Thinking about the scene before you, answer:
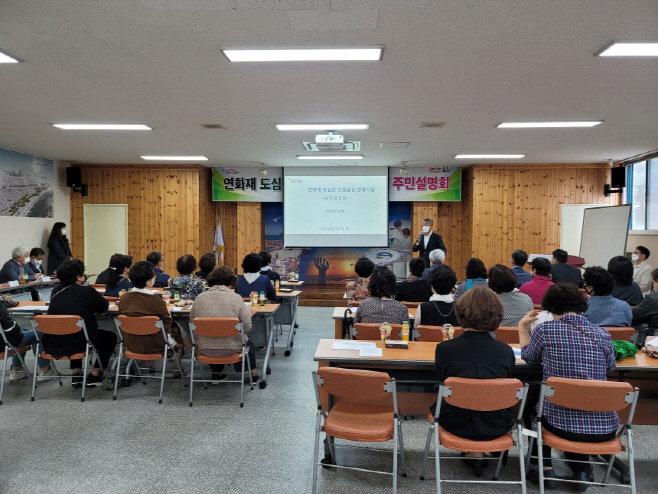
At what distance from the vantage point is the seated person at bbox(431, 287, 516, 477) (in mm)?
2492

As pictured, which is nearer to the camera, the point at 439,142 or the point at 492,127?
the point at 492,127

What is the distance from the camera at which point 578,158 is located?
28.8ft

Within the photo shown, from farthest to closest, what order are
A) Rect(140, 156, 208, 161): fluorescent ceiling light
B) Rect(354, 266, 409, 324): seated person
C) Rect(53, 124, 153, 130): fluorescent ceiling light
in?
Rect(140, 156, 208, 161): fluorescent ceiling light
Rect(53, 124, 153, 130): fluorescent ceiling light
Rect(354, 266, 409, 324): seated person

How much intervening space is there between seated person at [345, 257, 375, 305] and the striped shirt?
298 centimetres

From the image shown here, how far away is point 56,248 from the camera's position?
8.99m

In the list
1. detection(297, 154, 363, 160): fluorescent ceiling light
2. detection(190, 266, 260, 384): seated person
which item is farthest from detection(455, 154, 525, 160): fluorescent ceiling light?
detection(190, 266, 260, 384): seated person

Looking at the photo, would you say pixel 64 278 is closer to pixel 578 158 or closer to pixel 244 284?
pixel 244 284

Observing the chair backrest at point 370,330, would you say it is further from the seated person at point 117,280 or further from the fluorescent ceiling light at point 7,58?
the fluorescent ceiling light at point 7,58

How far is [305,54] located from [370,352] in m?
2.32

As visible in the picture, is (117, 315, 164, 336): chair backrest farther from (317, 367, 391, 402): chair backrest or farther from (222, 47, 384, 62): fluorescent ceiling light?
(222, 47, 384, 62): fluorescent ceiling light

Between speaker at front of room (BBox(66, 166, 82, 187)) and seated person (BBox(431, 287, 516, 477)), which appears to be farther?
speaker at front of room (BBox(66, 166, 82, 187))

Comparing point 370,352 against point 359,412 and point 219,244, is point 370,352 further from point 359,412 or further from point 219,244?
point 219,244

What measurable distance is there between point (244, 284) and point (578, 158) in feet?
22.8

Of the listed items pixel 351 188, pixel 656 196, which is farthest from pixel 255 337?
pixel 656 196
